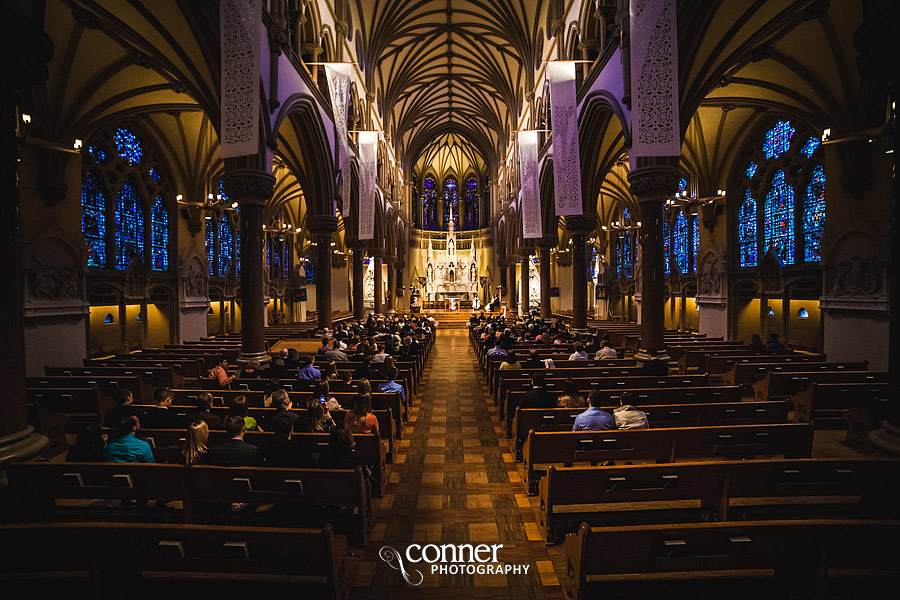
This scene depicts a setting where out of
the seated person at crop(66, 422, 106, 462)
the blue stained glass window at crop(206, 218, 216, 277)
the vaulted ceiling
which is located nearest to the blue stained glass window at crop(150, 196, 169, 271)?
the blue stained glass window at crop(206, 218, 216, 277)

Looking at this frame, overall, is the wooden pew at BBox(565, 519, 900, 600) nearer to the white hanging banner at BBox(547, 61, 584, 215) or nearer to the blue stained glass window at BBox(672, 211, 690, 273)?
the white hanging banner at BBox(547, 61, 584, 215)

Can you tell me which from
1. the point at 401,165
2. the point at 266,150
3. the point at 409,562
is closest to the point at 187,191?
the point at 266,150

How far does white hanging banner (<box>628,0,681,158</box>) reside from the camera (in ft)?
27.0

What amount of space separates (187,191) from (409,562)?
20.2m

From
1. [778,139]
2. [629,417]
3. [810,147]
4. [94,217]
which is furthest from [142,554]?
[778,139]

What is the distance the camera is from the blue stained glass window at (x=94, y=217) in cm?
1507

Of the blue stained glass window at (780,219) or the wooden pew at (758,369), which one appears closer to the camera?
the wooden pew at (758,369)

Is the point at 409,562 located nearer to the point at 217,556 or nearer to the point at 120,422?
the point at 217,556

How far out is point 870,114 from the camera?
12.9m

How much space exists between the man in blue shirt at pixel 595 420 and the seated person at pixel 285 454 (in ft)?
9.86

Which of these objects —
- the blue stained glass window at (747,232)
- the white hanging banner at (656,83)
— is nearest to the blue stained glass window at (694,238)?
the blue stained glass window at (747,232)

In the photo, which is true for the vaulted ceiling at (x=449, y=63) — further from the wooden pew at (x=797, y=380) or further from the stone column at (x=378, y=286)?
the wooden pew at (x=797, y=380)

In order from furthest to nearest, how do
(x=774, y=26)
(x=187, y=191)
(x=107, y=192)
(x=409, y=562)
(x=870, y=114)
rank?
(x=187, y=191)
(x=107, y=192)
(x=870, y=114)
(x=774, y=26)
(x=409, y=562)

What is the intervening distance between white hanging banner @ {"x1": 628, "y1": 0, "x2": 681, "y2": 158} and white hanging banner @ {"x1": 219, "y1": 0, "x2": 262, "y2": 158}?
7274 mm
